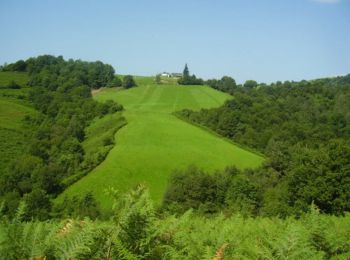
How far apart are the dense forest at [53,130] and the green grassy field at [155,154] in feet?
14.7

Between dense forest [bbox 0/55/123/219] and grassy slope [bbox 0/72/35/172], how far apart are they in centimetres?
199

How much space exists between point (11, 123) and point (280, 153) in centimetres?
6317

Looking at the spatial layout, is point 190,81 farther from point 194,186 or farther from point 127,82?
point 194,186

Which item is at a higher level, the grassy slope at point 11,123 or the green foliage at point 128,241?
the green foliage at point 128,241

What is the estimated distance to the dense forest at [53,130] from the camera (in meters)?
67.4

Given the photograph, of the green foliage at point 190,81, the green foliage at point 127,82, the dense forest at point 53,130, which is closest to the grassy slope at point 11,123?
the dense forest at point 53,130

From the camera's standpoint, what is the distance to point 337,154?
133 ft

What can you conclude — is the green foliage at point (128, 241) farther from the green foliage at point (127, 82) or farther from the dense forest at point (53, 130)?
the green foliage at point (127, 82)

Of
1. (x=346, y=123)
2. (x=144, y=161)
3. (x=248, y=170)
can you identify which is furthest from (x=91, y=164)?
(x=346, y=123)

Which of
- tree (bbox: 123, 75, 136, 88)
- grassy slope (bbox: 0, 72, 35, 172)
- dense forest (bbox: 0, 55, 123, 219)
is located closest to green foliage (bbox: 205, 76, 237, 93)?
tree (bbox: 123, 75, 136, 88)

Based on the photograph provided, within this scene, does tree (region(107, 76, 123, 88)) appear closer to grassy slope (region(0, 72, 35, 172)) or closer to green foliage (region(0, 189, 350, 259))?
grassy slope (region(0, 72, 35, 172))

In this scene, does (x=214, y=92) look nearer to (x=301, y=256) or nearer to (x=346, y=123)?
(x=346, y=123)

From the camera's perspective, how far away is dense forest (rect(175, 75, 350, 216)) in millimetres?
39219

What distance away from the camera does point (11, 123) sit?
9850 centimetres
